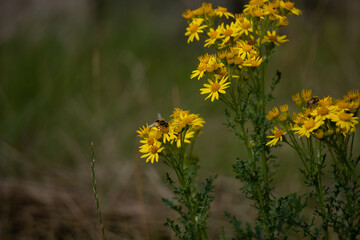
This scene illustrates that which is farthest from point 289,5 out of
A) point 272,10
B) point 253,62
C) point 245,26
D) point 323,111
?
point 323,111

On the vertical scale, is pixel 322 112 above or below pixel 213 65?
below

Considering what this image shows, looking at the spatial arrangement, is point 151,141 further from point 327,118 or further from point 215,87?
point 327,118

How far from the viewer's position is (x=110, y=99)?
494cm

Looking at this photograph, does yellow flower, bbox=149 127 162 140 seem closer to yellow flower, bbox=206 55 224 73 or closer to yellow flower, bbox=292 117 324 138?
yellow flower, bbox=206 55 224 73

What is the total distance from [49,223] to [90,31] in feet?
13.6

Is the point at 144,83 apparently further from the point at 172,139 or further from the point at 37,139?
the point at 172,139

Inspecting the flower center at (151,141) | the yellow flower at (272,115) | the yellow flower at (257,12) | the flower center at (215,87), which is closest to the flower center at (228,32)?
the yellow flower at (257,12)

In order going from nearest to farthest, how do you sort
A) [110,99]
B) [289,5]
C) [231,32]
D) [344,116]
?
[344,116], [231,32], [289,5], [110,99]

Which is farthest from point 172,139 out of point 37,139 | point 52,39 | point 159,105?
point 52,39

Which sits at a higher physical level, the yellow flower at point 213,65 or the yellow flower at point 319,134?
the yellow flower at point 213,65

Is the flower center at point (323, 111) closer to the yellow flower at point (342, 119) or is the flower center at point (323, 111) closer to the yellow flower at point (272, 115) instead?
the yellow flower at point (342, 119)

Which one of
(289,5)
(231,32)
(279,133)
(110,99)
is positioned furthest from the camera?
(110,99)

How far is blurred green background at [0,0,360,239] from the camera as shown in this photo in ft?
8.39

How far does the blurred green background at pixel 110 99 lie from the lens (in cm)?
256
